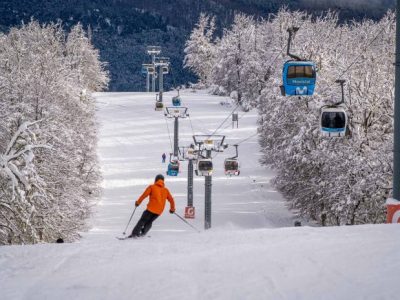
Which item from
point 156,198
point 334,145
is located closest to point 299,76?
point 156,198

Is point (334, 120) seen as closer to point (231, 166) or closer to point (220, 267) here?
point (220, 267)

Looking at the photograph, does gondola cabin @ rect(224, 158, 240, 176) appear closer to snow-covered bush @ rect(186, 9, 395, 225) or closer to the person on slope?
snow-covered bush @ rect(186, 9, 395, 225)

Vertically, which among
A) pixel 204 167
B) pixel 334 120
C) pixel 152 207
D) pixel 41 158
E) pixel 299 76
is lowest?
pixel 204 167

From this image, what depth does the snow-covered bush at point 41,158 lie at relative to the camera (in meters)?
19.0

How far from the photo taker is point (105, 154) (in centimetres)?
5194

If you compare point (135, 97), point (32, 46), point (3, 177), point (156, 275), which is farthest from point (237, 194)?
point (135, 97)

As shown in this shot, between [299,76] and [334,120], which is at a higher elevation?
[299,76]

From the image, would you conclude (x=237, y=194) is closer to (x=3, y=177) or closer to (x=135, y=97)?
(x=3, y=177)

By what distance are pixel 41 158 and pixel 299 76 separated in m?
13.1

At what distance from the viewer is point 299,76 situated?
18.3 meters

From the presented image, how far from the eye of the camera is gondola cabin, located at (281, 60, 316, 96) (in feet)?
59.9

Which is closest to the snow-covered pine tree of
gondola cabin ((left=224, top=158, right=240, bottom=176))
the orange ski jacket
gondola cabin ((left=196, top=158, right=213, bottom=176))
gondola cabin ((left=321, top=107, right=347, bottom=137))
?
gondola cabin ((left=224, top=158, right=240, bottom=176))

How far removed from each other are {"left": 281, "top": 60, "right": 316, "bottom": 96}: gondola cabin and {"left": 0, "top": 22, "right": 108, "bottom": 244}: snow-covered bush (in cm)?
837

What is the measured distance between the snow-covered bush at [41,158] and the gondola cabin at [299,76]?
837cm
